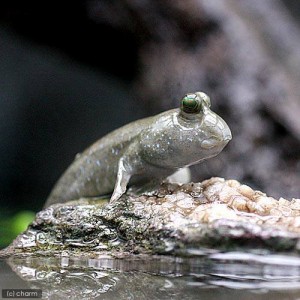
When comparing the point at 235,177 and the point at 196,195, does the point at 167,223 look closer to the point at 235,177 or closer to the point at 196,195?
the point at 196,195

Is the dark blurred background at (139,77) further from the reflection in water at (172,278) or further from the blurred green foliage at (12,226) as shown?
the reflection in water at (172,278)

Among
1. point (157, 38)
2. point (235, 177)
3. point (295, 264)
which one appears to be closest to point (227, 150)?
point (235, 177)

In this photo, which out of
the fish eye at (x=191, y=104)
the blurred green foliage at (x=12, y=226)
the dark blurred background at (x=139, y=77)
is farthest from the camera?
the dark blurred background at (x=139, y=77)

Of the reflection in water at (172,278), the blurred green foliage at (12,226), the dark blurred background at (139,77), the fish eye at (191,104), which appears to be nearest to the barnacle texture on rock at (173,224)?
the reflection in water at (172,278)

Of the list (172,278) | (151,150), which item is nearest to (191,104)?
(151,150)

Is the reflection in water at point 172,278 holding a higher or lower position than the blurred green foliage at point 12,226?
lower

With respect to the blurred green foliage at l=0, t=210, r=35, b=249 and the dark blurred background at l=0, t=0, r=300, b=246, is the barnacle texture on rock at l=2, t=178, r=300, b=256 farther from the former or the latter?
the dark blurred background at l=0, t=0, r=300, b=246

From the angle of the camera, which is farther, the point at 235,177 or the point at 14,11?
the point at 14,11
